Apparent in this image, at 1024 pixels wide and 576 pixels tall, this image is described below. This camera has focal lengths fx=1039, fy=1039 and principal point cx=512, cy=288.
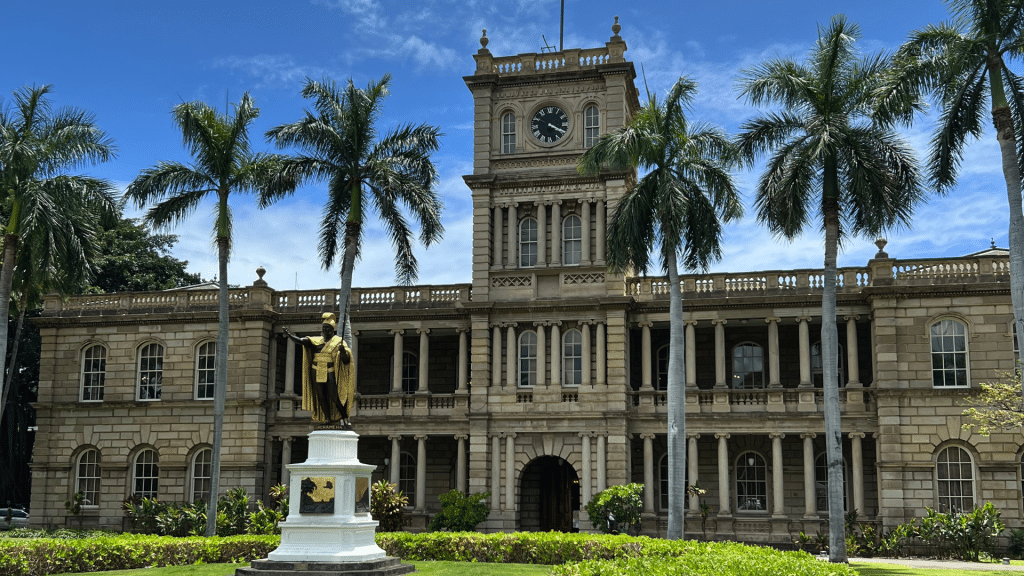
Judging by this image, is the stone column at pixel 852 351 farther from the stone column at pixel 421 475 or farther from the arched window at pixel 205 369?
the arched window at pixel 205 369

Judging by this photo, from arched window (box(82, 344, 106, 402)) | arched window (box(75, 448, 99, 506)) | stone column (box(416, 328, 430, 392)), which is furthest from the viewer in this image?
arched window (box(82, 344, 106, 402))

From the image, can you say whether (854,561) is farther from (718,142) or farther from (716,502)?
(718,142)

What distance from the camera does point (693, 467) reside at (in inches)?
1320

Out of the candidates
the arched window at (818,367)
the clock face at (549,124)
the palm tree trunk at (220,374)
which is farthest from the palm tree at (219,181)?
the arched window at (818,367)

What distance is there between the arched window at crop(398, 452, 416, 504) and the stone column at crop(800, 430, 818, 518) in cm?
1399

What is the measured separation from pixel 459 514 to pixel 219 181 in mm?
12639

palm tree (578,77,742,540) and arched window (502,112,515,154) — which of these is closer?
palm tree (578,77,742,540)

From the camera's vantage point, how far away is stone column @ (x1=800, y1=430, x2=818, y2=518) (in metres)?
32.6

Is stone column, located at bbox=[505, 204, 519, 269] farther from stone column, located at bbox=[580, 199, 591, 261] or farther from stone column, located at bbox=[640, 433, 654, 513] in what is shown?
stone column, located at bbox=[640, 433, 654, 513]

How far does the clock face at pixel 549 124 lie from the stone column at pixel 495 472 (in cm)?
1048

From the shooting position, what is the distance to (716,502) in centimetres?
3469

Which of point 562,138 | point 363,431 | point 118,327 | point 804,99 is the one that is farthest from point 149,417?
point 804,99

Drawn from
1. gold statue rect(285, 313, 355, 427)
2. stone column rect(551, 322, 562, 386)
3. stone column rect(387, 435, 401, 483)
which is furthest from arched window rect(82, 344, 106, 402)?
gold statue rect(285, 313, 355, 427)

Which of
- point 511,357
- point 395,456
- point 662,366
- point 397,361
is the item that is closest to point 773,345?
point 662,366
